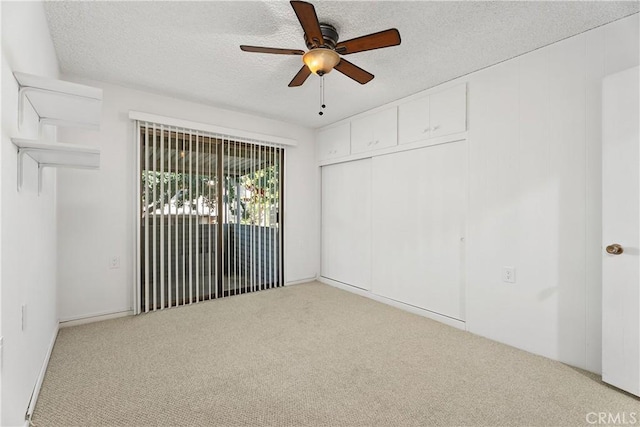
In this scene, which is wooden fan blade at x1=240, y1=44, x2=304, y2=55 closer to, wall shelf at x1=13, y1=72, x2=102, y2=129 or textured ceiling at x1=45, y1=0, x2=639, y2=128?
textured ceiling at x1=45, y1=0, x2=639, y2=128

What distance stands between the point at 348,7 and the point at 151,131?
8.20ft

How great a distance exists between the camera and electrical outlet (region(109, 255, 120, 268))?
10.0 feet

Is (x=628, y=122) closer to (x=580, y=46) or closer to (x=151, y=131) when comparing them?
(x=580, y=46)

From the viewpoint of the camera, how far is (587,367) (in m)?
2.09

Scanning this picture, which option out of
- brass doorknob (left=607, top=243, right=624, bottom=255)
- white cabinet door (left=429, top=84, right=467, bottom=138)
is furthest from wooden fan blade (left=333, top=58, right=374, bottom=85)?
brass doorknob (left=607, top=243, right=624, bottom=255)

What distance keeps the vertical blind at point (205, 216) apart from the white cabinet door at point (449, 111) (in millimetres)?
2179

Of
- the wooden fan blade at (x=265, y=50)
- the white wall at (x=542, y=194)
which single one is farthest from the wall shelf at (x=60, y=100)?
the white wall at (x=542, y=194)

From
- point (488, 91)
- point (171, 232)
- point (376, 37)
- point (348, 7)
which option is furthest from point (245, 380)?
point (488, 91)

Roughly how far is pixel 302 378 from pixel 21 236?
5.84ft

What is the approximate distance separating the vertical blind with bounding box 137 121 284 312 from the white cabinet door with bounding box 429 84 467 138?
7.15 ft

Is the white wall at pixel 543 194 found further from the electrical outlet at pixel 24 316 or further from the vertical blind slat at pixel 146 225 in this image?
the vertical blind slat at pixel 146 225

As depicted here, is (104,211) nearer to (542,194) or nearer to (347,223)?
(347,223)

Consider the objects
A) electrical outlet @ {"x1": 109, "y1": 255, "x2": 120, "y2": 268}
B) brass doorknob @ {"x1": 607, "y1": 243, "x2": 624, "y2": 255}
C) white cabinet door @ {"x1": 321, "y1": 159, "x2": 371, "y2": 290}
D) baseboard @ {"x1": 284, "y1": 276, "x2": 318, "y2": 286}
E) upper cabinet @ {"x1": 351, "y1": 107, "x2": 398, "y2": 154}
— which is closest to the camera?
brass doorknob @ {"x1": 607, "y1": 243, "x2": 624, "y2": 255}

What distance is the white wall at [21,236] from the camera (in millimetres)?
1255
